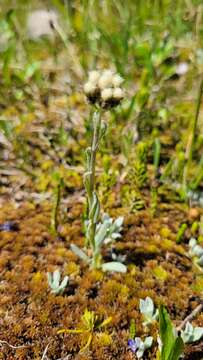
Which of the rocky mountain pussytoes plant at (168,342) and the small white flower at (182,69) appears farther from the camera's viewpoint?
the small white flower at (182,69)

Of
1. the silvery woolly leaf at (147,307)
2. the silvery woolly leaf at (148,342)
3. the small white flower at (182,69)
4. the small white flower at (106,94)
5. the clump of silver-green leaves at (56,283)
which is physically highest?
the small white flower at (182,69)

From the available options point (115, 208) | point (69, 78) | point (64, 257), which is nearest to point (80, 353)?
point (64, 257)

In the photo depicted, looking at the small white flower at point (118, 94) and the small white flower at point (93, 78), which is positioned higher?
the small white flower at point (93, 78)

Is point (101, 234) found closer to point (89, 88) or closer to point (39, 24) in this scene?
point (89, 88)

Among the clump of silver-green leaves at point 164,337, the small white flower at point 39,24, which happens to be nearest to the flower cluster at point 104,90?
the clump of silver-green leaves at point 164,337

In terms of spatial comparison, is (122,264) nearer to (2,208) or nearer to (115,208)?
(115,208)

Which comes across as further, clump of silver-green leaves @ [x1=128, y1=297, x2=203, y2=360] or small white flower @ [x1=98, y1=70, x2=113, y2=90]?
small white flower @ [x1=98, y1=70, x2=113, y2=90]

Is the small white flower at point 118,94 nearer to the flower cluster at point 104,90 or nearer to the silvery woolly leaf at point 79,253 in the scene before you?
the flower cluster at point 104,90

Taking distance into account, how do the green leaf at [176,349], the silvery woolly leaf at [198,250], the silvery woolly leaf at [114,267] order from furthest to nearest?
the silvery woolly leaf at [198,250] < the silvery woolly leaf at [114,267] < the green leaf at [176,349]

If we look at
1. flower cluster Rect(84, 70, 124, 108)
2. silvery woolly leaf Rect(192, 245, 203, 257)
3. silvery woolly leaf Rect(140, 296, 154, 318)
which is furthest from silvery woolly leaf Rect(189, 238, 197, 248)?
flower cluster Rect(84, 70, 124, 108)

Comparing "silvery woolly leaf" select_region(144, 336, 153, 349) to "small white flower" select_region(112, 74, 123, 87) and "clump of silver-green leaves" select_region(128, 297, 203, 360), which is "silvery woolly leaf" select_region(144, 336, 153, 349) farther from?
Answer: "small white flower" select_region(112, 74, 123, 87)
